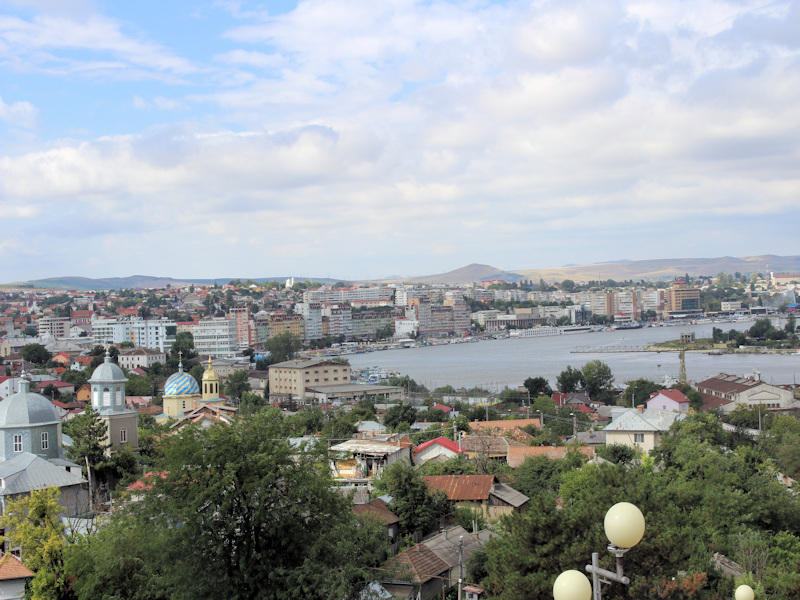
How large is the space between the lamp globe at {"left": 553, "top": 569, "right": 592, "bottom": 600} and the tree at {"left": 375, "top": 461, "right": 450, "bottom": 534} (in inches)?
149

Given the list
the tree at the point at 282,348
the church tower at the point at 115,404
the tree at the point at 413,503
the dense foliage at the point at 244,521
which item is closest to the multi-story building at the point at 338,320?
the tree at the point at 282,348

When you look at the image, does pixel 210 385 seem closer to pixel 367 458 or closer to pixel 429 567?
pixel 367 458

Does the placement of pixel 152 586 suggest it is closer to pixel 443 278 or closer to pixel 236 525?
pixel 236 525

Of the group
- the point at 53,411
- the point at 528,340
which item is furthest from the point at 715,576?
the point at 528,340

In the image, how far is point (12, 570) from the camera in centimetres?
393

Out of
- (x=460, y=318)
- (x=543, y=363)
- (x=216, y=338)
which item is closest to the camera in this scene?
(x=543, y=363)

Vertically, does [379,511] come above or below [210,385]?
below

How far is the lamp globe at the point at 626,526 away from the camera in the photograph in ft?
4.10

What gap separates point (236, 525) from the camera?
3.16 m

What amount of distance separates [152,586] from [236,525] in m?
0.60

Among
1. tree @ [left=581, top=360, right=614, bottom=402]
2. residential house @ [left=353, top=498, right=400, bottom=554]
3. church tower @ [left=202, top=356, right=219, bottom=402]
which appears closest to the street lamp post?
residential house @ [left=353, top=498, right=400, bottom=554]

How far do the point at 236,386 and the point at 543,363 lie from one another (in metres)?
11.6

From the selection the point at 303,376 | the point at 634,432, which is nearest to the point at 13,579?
the point at 634,432

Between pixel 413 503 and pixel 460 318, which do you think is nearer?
pixel 413 503
